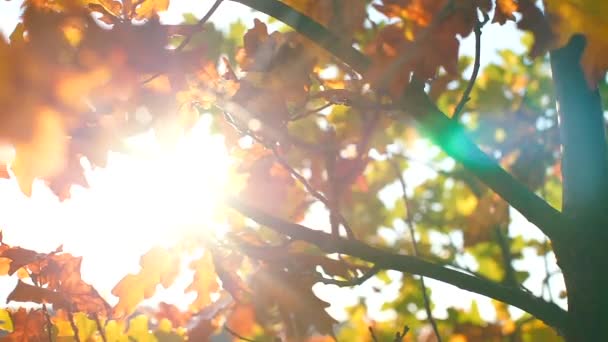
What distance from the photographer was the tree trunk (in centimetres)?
169

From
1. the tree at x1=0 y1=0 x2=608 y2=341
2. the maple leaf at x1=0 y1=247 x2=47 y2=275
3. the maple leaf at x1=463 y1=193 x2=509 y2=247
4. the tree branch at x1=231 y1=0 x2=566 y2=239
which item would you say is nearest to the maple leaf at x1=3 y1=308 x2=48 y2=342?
the tree at x1=0 y1=0 x2=608 y2=341

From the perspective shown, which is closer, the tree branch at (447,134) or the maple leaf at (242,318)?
the tree branch at (447,134)

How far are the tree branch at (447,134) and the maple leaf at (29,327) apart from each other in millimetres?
1098

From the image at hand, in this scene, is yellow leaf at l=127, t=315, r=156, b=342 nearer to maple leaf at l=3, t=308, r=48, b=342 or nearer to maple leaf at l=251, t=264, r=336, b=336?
maple leaf at l=3, t=308, r=48, b=342

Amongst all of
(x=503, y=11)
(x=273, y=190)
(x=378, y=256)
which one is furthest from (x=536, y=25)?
(x=273, y=190)

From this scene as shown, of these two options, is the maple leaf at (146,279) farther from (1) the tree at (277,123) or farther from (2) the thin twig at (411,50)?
(2) the thin twig at (411,50)

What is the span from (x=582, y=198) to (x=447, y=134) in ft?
1.43

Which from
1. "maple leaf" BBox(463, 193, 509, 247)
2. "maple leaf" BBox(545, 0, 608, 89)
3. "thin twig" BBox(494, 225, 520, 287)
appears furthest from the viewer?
"maple leaf" BBox(463, 193, 509, 247)

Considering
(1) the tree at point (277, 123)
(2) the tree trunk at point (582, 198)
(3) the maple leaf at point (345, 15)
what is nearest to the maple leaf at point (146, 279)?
(1) the tree at point (277, 123)

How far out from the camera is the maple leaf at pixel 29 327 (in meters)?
1.90

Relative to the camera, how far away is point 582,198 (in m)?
1.77

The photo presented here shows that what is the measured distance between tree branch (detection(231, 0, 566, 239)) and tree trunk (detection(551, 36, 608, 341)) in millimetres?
80

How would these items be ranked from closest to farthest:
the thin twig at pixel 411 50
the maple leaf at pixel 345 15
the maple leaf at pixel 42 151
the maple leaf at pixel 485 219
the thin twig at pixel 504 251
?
the maple leaf at pixel 42 151 < the thin twig at pixel 411 50 < the maple leaf at pixel 345 15 < the thin twig at pixel 504 251 < the maple leaf at pixel 485 219

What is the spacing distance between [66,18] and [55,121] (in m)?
0.29
